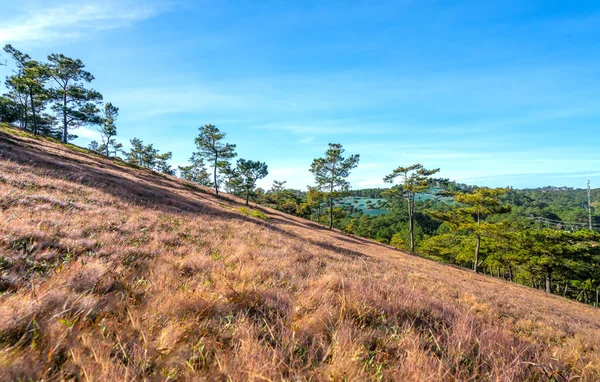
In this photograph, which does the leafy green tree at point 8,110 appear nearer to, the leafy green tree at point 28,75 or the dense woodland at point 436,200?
the dense woodland at point 436,200

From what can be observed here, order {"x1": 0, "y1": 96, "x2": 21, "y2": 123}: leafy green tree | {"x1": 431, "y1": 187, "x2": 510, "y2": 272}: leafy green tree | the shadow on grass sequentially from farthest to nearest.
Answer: {"x1": 0, "y1": 96, "x2": 21, "y2": 123}: leafy green tree
{"x1": 431, "y1": 187, "x2": 510, "y2": 272}: leafy green tree
the shadow on grass

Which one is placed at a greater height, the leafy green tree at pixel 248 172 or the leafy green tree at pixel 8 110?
the leafy green tree at pixel 8 110

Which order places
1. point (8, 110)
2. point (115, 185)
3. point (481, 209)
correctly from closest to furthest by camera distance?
point (115, 185) < point (481, 209) < point (8, 110)

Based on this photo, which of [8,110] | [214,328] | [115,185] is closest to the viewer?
[214,328]

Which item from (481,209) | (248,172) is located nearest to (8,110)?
(248,172)

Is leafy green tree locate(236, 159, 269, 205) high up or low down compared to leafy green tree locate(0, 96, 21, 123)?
down

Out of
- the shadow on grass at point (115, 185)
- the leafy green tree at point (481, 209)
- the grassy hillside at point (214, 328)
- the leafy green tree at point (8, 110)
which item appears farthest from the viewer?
the leafy green tree at point (8, 110)

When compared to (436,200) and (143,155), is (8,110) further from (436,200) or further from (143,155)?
(436,200)

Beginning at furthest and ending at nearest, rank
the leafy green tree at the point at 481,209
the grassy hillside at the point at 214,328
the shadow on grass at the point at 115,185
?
the leafy green tree at the point at 481,209, the shadow on grass at the point at 115,185, the grassy hillside at the point at 214,328

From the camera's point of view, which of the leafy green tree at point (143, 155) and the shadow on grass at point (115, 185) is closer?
the shadow on grass at point (115, 185)

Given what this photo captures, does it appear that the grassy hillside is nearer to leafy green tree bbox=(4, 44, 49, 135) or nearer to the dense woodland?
the dense woodland

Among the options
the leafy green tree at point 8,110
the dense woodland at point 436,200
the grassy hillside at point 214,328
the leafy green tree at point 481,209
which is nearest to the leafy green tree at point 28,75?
the dense woodland at point 436,200

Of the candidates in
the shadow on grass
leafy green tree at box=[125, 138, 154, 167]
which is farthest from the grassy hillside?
leafy green tree at box=[125, 138, 154, 167]

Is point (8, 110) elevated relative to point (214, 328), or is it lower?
elevated
